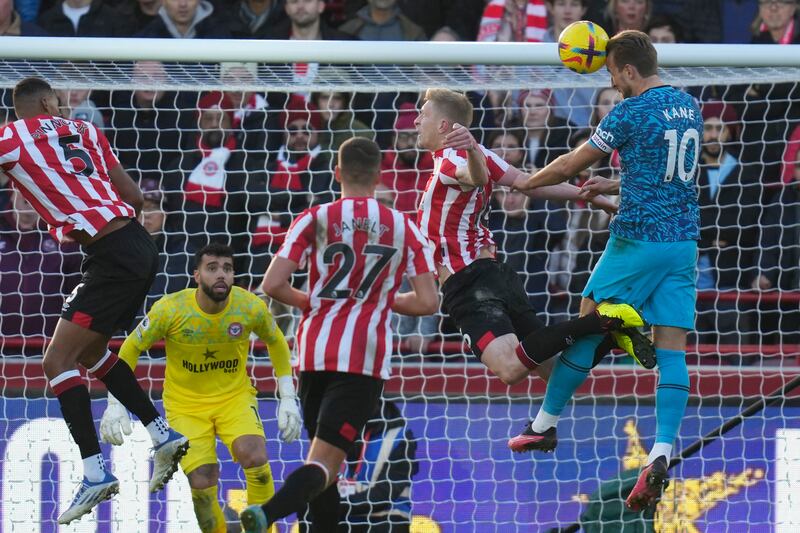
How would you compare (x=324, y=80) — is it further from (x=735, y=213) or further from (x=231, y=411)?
(x=735, y=213)

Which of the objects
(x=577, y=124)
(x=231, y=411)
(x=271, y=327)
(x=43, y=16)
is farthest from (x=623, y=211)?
(x=43, y=16)

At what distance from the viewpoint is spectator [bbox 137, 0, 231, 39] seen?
10156mm

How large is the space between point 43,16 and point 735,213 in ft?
17.3

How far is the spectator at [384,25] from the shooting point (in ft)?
33.7

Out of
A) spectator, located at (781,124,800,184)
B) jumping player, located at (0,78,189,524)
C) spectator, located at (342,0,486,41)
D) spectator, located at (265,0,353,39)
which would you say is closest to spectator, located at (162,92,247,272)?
spectator, located at (265,0,353,39)

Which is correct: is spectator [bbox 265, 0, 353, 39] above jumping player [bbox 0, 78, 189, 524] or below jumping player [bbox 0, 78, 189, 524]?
above

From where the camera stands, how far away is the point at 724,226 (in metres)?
9.17

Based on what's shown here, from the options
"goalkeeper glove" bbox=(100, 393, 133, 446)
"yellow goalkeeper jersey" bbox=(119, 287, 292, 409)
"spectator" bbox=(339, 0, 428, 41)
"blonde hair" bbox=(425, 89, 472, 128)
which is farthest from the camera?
"spectator" bbox=(339, 0, 428, 41)

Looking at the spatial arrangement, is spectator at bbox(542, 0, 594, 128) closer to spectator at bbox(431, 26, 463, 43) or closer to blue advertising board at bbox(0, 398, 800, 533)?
spectator at bbox(431, 26, 463, 43)

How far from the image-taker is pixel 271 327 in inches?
308

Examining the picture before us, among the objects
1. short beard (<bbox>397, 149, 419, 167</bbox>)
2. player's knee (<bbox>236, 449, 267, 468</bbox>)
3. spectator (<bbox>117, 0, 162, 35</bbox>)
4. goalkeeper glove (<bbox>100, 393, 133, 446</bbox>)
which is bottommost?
player's knee (<bbox>236, 449, 267, 468</bbox>)

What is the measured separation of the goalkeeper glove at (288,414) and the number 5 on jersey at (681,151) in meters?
2.41

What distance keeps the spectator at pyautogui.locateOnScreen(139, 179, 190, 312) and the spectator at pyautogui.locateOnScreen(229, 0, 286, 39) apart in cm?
155

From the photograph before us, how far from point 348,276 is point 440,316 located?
8.57ft
